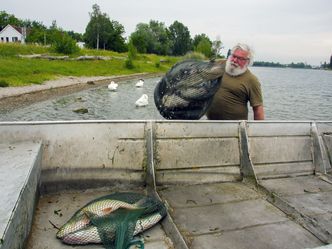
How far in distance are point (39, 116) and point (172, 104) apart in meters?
14.6

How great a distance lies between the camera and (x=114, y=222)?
362cm

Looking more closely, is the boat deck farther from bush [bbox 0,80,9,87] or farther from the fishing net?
bush [bbox 0,80,9,87]

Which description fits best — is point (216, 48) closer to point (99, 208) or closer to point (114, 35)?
point (99, 208)

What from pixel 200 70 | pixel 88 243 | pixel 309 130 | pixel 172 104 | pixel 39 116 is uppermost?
pixel 200 70

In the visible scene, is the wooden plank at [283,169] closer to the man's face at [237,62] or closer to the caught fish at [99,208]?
the man's face at [237,62]

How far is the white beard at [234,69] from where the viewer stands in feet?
18.4

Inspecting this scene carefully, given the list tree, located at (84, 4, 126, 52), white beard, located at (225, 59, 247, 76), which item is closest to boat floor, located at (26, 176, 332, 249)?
white beard, located at (225, 59, 247, 76)

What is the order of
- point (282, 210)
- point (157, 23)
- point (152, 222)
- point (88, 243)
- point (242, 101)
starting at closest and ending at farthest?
point (88, 243) → point (152, 222) → point (282, 210) → point (242, 101) → point (157, 23)

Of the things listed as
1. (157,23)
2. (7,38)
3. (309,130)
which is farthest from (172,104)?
(157,23)

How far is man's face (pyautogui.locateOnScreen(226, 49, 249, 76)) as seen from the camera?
5.57 m

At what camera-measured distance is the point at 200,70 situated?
4988mm

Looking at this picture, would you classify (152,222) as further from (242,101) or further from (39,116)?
(39,116)

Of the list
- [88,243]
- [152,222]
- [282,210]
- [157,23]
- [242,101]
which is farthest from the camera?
[157,23]

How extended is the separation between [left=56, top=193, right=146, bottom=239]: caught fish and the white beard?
105 inches
